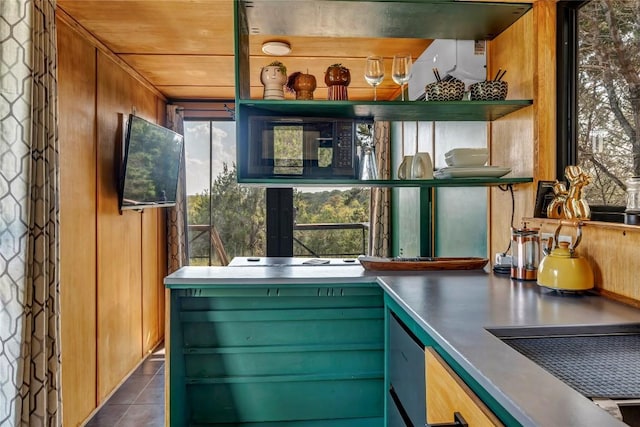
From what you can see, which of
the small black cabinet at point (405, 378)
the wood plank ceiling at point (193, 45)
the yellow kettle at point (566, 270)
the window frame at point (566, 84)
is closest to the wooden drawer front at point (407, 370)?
the small black cabinet at point (405, 378)

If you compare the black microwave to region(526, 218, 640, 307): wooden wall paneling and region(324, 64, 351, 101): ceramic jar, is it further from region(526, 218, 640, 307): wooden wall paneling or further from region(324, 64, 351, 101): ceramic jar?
region(526, 218, 640, 307): wooden wall paneling

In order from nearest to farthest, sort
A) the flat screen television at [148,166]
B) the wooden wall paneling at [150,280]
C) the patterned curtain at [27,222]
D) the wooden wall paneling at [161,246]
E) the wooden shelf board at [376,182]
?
1. the patterned curtain at [27,222]
2. the wooden shelf board at [376,182]
3. the flat screen television at [148,166]
4. the wooden wall paneling at [150,280]
5. the wooden wall paneling at [161,246]

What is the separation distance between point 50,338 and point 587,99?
255 cm

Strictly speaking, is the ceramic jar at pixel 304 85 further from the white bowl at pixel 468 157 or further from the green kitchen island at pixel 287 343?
the green kitchen island at pixel 287 343

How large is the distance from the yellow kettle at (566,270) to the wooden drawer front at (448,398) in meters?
0.62

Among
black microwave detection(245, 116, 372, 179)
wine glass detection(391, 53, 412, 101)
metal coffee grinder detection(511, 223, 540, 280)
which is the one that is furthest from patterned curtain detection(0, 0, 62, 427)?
metal coffee grinder detection(511, 223, 540, 280)

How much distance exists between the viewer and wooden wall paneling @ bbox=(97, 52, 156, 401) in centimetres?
285

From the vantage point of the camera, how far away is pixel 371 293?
1982 mm

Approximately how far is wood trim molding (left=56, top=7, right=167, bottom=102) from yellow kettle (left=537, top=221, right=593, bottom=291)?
8.72ft

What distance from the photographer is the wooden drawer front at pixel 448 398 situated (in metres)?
0.85

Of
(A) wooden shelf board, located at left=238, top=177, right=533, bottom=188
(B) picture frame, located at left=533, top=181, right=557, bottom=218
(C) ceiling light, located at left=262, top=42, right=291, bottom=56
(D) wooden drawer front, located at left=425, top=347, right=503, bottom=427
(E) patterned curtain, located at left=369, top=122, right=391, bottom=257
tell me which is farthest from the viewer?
(E) patterned curtain, located at left=369, top=122, right=391, bottom=257

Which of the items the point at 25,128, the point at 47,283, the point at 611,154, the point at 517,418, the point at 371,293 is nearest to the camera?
the point at 517,418

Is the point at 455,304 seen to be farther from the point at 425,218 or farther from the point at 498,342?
the point at 425,218

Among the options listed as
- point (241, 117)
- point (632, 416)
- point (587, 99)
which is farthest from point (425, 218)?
point (632, 416)
